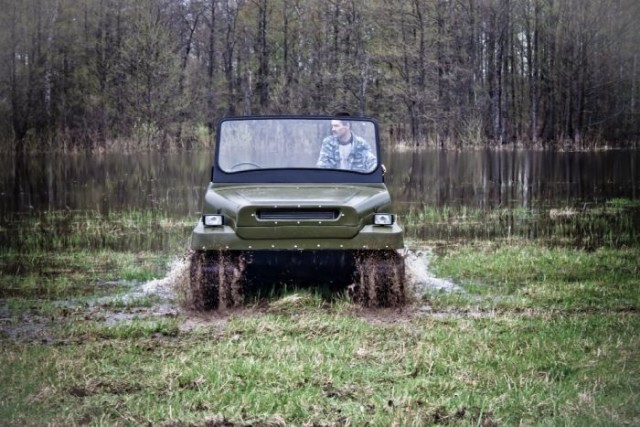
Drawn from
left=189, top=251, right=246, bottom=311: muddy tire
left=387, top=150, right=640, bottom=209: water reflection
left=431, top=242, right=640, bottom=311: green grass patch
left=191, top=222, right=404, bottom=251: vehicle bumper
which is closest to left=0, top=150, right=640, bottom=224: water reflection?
left=387, top=150, right=640, bottom=209: water reflection

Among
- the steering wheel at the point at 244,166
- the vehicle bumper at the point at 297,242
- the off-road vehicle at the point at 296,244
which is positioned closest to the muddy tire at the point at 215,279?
the off-road vehicle at the point at 296,244

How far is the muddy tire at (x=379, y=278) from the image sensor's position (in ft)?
27.8

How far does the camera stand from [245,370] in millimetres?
6184

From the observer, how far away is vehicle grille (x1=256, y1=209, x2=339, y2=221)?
27.5 ft

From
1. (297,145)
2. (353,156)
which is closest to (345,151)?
(353,156)

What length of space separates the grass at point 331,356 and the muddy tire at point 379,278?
0.19 m

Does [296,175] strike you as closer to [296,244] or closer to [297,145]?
[297,145]

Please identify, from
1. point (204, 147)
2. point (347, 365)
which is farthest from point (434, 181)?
point (204, 147)

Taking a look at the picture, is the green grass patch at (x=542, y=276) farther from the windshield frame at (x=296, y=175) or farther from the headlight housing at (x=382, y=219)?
the windshield frame at (x=296, y=175)

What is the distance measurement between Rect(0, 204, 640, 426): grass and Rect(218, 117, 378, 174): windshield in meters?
1.57

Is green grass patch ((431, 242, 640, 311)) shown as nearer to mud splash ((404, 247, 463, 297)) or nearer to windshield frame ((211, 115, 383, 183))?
mud splash ((404, 247, 463, 297))

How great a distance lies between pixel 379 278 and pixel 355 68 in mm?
46862

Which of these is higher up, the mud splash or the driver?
the driver

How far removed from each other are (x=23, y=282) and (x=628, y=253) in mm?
7591
